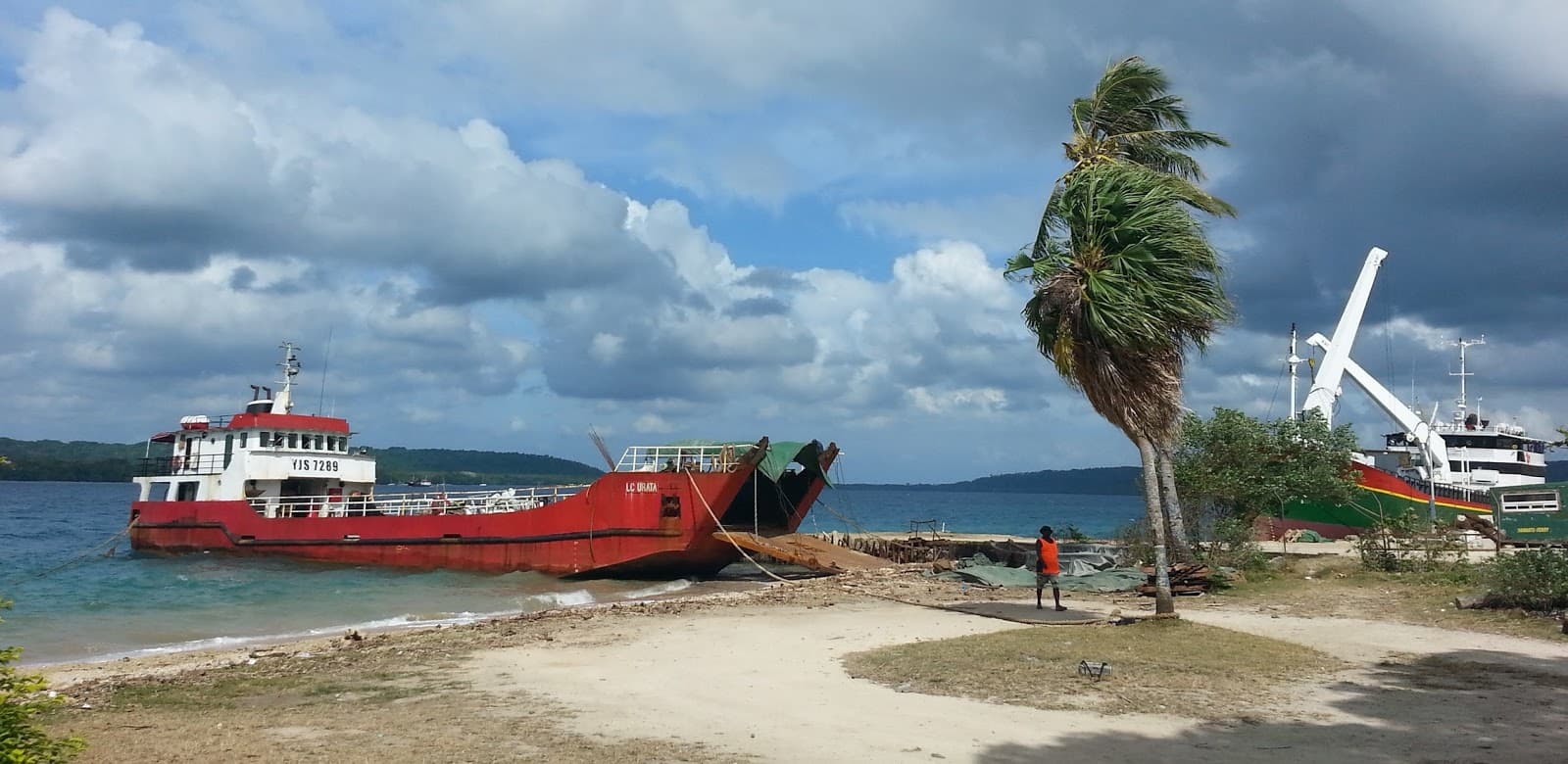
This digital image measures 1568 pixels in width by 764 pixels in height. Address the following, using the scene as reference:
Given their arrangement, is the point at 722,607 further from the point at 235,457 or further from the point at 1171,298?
the point at 235,457

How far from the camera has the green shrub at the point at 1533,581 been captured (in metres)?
13.0

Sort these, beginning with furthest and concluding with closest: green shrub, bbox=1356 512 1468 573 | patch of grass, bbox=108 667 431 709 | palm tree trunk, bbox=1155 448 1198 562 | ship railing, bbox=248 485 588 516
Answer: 1. ship railing, bbox=248 485 588 516
2. palm tree trunk, bbox=1155 448 1198 562
3. green shrub, bbox=1356 512 1468 573
4. patch of grass, bbox=108 667 431 709

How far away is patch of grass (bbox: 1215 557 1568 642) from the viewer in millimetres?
13093

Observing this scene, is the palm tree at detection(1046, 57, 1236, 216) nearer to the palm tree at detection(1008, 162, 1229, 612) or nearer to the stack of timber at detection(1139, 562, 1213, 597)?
the palm tree at detection(1008, 162, 1229, 612)

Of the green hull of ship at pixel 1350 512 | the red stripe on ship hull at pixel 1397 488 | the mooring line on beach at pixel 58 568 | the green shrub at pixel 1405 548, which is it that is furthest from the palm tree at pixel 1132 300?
the mooring line on beach at pixel 58 568

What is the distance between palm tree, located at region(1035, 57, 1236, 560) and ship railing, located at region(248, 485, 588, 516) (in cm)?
1517

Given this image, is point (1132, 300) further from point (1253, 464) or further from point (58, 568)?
point (58, 568)

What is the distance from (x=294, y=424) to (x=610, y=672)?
24.7 meters

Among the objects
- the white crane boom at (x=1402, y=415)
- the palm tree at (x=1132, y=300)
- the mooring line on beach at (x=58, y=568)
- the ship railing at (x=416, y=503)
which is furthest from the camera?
the white crane boom at (x=1402, y=415)

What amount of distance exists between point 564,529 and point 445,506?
5.71m

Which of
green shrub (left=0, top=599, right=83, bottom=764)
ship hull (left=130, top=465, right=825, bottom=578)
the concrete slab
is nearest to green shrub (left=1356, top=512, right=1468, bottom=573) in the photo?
the concrete slab

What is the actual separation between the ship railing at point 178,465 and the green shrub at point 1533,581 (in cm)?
3272

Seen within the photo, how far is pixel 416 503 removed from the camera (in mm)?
30016

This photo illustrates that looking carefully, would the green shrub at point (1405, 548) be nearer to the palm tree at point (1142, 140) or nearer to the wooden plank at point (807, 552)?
the palm tree at point (1142, 140)
